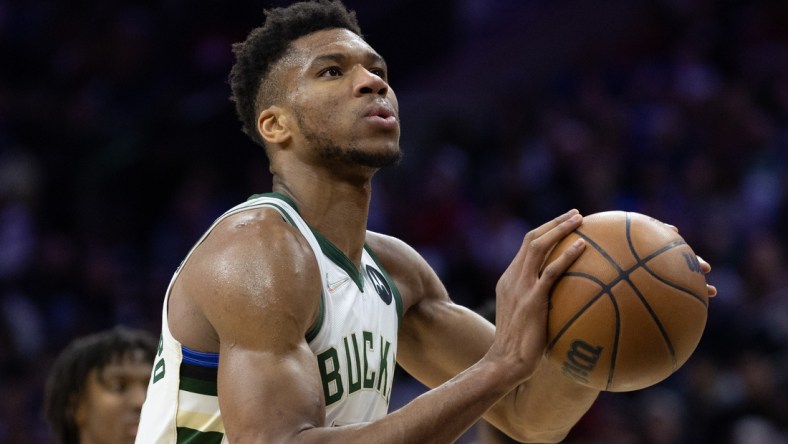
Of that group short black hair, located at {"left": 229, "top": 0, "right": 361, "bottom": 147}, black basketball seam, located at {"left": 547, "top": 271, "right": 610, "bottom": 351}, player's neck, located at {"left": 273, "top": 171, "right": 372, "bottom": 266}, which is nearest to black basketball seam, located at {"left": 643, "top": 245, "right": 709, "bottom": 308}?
black basketball seam, located at {"left": 547, "top": 271, "right": 610, "bottom": 351}

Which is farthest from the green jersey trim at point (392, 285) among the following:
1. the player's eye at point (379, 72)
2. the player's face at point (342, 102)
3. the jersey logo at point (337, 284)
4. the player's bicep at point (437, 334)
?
the player's eye at point (379, 72)

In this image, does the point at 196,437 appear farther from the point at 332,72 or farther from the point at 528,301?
the point at 332,72

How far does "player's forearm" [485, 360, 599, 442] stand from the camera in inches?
155

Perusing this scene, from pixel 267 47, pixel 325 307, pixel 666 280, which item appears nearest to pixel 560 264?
pixel 666 280

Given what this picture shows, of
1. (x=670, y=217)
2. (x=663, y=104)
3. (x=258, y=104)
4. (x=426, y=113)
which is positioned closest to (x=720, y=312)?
(x=670, y=217)

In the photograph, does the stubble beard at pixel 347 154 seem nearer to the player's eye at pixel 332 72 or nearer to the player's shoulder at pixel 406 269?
the player's eye at pixel 332 72

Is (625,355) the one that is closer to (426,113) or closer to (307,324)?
(307,324)

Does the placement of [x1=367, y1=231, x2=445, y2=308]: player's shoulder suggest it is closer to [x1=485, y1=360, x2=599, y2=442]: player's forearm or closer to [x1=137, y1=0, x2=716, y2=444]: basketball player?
[x1=137, y1=0, x2=716, y2=444]: basketball player

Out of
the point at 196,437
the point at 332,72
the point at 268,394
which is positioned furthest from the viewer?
the point at 332,72

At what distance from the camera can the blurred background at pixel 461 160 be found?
8719 mm

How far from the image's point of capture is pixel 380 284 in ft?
13.0

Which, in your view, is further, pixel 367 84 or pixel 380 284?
pixel 380 284

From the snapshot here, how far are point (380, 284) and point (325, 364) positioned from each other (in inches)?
24.5

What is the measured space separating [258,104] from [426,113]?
8.30 meters
